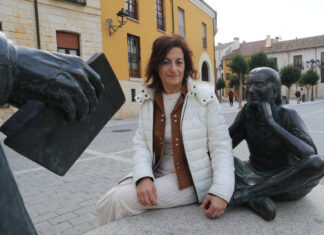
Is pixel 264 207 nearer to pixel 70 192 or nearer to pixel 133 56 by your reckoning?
pixel 70 192

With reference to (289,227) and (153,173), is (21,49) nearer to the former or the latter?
(153,173)

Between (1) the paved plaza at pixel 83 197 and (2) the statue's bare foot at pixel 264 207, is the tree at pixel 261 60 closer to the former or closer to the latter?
(1) the paved plaza at pixel 83 197

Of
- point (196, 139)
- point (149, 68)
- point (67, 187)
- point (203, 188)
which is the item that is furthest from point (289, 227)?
point (67, 187)

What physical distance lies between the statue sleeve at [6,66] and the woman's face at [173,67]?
1356 mm

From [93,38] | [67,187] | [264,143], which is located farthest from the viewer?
[93,38]

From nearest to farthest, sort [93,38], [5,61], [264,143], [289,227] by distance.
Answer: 1. [5,61]
2. [289,227]
3. [264,143]
4. [93,38]

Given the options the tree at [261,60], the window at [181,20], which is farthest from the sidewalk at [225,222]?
the tree at [261,60]

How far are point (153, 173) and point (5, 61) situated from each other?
60.6 inches

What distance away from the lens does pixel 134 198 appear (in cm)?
195

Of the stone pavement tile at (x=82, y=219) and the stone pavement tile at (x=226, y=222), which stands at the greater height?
the stone pavement tile at (x=226, y=222)

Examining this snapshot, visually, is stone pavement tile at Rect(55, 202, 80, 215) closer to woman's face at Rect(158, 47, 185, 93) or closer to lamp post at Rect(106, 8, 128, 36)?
woman's face at Rect(158, 47, 185, 93)

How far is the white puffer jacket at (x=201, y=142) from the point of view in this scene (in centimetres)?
194

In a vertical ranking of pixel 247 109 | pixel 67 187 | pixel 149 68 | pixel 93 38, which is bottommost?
pixel 67 187

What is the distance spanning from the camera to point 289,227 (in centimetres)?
171
